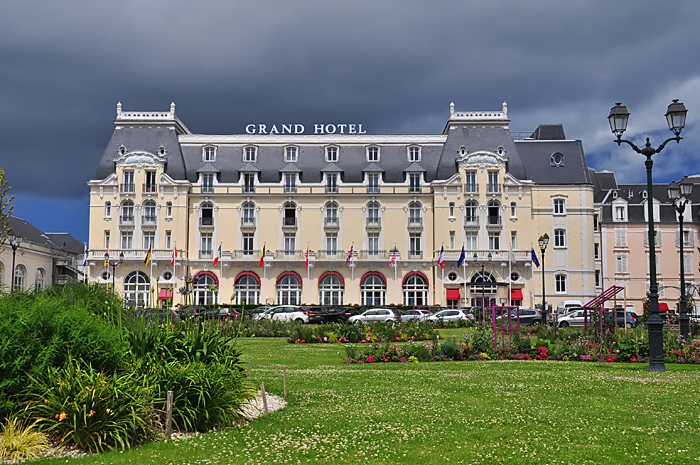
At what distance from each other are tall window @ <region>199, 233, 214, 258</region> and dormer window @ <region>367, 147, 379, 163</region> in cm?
1694

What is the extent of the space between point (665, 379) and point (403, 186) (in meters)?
46.5

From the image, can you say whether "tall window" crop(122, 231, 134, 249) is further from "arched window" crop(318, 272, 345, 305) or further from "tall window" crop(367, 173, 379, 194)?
"tall window" crop(367, 173, 379, 194)

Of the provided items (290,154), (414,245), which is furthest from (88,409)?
(290,154)

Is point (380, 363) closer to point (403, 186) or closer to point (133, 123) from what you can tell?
point (403, 186)

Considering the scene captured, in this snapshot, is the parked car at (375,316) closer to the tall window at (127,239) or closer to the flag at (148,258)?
the flag at (148,258)

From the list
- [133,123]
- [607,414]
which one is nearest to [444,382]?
[607,414]

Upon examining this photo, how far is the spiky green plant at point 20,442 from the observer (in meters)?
8.20

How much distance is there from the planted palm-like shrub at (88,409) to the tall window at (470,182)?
171 feet

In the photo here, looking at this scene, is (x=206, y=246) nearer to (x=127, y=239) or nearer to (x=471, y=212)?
(x=127, y=239)

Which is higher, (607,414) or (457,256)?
(457,256)

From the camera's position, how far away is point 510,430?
9398 millimetres

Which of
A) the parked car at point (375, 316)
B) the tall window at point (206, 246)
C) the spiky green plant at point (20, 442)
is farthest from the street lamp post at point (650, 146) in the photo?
the tall window at point (206, 246)

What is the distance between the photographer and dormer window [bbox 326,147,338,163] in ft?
203

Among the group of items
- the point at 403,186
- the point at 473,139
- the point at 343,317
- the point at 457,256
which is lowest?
the point at 343,317
